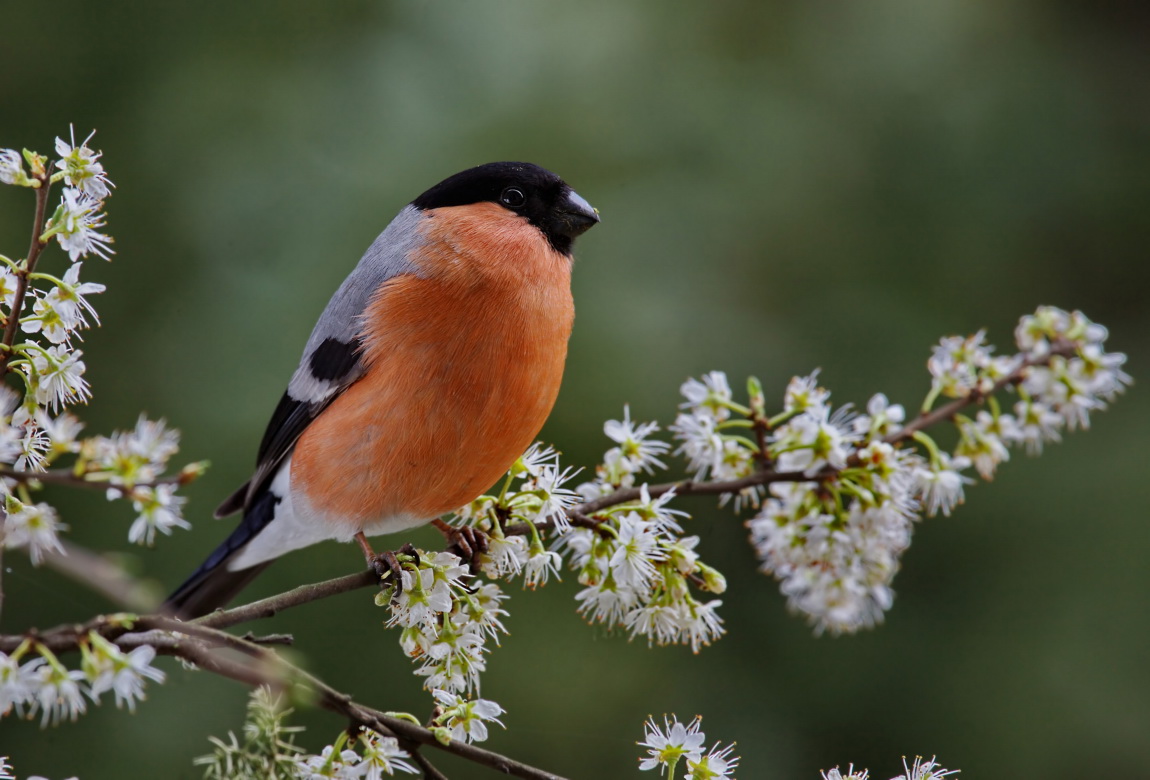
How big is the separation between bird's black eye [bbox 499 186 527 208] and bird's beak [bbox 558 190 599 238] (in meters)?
0.08

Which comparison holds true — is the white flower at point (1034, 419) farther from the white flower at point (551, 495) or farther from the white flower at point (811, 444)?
the white flower at point (551, 495)

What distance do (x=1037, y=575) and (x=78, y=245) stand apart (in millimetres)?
2923

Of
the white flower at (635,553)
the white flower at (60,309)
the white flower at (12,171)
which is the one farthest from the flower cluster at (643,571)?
the white flower at (12,171)

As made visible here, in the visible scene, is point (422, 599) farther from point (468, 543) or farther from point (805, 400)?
point (805, 400)

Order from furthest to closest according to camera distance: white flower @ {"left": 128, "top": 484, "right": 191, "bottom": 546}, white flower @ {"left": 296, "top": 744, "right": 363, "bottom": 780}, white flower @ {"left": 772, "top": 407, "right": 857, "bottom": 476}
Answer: white flower @ {"left": 772, "top": 407, "right": 857, "bottom": 476}, white flower @ {"left": 296, "top": 744, "right": 363, "bottom": 780}, white flower @ {"left": 128, "top": 484, "right": 191, "bottom": 546}

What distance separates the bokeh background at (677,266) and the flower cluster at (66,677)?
1.56 metres

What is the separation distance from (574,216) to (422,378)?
496 mm

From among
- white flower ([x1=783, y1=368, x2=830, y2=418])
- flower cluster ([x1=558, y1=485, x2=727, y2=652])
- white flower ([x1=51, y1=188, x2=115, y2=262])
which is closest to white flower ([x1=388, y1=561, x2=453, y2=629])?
flower cluster ([x1=558, y1=485, x2=727, y2=652])

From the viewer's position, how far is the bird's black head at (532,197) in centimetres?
227

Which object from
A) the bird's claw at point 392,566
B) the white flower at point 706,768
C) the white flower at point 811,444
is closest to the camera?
the white flower at point 706,768

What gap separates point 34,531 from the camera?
1.06 metres

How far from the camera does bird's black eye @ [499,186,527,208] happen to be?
7.46 feet

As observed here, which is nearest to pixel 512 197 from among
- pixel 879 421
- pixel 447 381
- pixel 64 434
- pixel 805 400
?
pixel 447 381

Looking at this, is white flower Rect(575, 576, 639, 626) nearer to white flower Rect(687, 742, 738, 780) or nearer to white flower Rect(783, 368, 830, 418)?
white flower Rect(687, 742, 738, 780)
